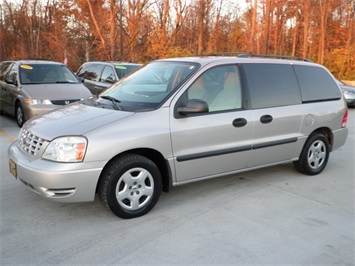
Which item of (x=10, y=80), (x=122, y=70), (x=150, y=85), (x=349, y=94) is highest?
(x=122, y=70)

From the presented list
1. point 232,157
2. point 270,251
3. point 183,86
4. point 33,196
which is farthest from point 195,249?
point 33,196

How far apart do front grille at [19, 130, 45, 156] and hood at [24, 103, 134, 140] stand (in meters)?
0.04

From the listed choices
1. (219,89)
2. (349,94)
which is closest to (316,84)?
(219,89)

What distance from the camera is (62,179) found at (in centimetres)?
336

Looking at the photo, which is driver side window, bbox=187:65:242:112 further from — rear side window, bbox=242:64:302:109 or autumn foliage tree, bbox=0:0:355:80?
autumn foliage tree, bbox=0:0:355:80

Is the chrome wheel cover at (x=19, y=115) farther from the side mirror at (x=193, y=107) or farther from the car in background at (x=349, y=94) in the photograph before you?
the car in background at (x=349, y=94)

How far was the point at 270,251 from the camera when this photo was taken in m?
3.21

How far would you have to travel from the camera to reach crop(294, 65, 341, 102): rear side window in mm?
5185

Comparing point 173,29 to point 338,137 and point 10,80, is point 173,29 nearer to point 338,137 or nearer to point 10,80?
point 10,80

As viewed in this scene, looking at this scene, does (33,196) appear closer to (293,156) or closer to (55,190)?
(55,190)

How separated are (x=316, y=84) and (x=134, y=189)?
325cm

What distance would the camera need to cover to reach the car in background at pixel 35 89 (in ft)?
25.8

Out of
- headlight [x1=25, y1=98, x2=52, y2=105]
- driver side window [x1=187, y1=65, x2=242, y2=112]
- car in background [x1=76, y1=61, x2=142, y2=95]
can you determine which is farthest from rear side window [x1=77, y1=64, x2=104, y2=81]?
driver side window [x1=187, y1=65, x2=242, y2=112]

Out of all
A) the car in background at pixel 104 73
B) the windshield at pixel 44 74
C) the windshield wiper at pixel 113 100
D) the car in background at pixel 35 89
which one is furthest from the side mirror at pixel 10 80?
the windshield wiper at pixel 113 100
